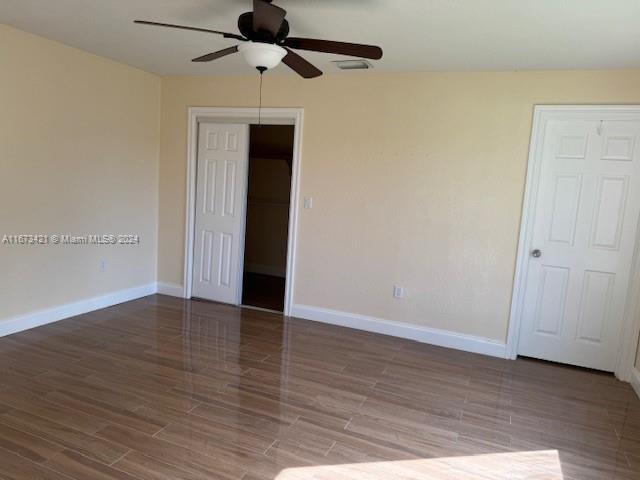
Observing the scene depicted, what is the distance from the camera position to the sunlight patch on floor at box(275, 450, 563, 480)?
2332mm

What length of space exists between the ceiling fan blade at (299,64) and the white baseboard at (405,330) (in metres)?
2.60

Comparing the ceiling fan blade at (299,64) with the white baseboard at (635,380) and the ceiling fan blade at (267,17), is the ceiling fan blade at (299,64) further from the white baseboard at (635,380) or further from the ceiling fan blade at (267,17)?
the white baseboard at (635,380)

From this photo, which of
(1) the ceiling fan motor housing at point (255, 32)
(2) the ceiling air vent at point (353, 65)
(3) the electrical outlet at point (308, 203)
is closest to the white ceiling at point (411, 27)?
(2) the ceiling air vent at point (353, 65)

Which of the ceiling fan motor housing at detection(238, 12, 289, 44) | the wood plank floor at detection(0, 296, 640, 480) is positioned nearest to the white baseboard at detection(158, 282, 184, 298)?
the wood plank floor at detection(0, 296, 640, 480)

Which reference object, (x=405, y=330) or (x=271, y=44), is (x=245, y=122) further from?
(x=405, y=330)

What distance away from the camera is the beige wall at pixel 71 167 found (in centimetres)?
378

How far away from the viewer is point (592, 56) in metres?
3.33

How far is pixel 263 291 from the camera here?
593 centimetres

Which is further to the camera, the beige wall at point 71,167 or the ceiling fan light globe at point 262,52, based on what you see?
the beige wall at point 71,167

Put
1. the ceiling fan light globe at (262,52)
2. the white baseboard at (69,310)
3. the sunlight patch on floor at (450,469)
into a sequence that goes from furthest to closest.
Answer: the white baseboard at (69,310), the ceiling fan light globe at (262,52), the sunlight patch on floor at (450,469)

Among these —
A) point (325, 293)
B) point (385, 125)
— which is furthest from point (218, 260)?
point (385, 125)

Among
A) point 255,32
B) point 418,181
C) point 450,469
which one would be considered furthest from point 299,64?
point 450,469

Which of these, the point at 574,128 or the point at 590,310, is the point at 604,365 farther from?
the point at 574,128

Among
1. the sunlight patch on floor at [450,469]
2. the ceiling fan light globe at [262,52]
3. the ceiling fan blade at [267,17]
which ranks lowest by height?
the sunlight patch on floor at [450,469]
